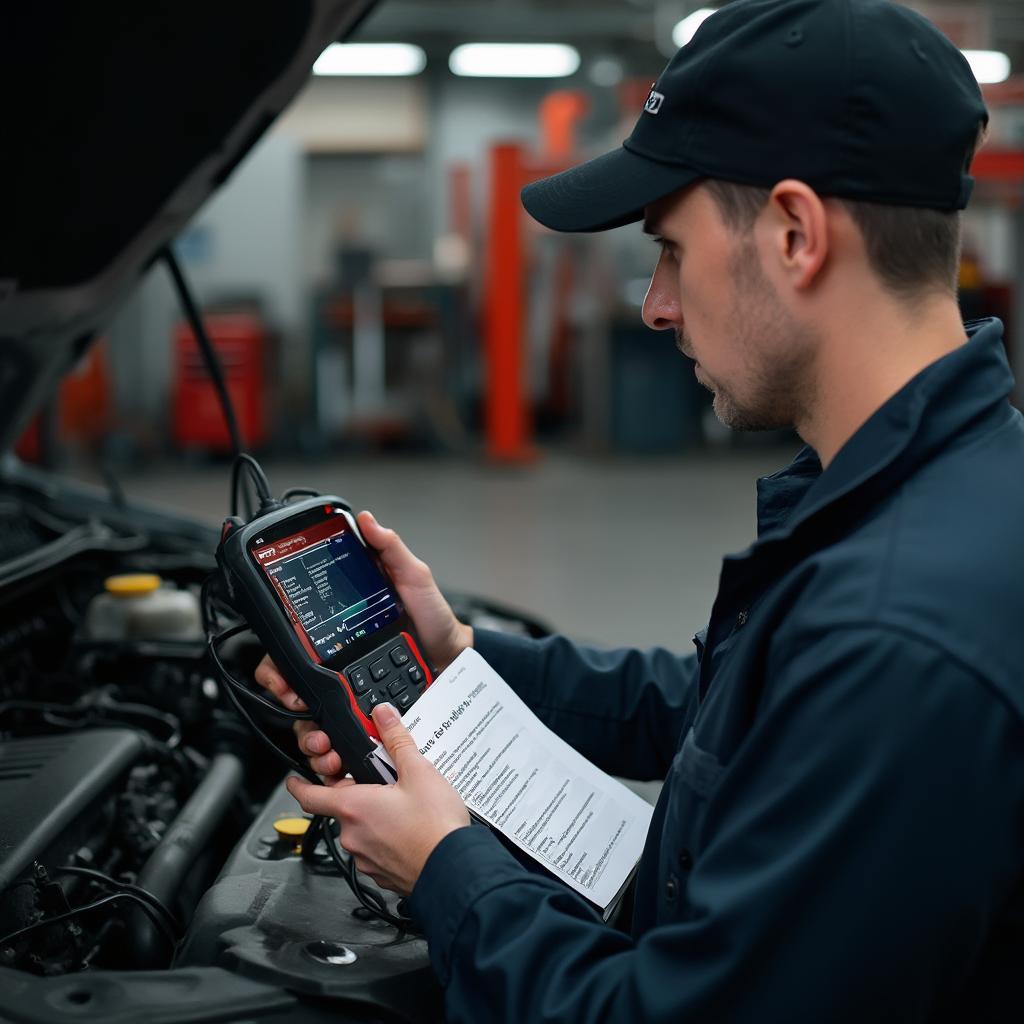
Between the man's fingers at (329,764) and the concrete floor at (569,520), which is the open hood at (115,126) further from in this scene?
the concrete floor at (569,520)

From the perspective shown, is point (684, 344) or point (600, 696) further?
point (600, 696)

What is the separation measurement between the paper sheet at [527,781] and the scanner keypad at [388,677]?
0.03m

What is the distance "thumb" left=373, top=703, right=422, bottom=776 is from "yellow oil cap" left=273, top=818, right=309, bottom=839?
0.23 metres

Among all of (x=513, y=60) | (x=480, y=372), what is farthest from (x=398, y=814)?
(x=513, y=60)

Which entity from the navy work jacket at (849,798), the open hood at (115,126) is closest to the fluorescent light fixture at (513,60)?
the open hood at (115,126)

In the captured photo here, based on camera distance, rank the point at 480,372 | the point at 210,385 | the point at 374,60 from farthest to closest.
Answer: the point at 374,60
the point at 480,372
the point at 210,385

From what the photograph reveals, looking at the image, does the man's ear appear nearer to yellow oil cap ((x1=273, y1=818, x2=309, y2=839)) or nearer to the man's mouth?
the man's mouth

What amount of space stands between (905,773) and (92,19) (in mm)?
1090

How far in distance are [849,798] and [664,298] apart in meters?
0.42

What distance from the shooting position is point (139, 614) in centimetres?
170

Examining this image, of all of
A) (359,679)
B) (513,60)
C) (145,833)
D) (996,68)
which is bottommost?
(145,833)

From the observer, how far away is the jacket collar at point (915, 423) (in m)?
0.79

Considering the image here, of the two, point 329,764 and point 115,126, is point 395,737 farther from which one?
point 115,126

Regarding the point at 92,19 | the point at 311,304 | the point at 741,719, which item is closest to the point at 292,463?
the point at 311,304
